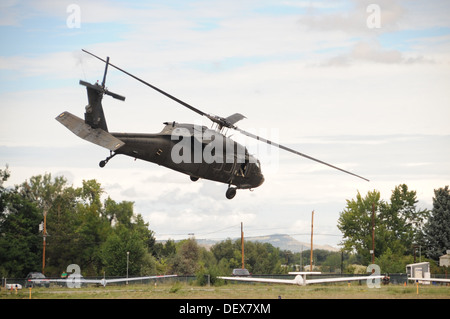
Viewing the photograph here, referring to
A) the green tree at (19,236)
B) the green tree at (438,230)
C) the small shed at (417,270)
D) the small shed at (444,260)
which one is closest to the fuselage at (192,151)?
the small shed at (417,270)

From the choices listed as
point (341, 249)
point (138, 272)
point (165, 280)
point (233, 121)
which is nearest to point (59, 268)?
point (138, 272)

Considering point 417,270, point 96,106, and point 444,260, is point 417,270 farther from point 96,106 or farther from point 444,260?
point 96,106

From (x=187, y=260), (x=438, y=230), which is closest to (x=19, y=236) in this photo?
(x=187, y=260)

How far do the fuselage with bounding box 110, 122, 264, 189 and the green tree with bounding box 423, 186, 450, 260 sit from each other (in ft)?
244

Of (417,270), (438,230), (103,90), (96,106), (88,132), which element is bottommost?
(417,270)

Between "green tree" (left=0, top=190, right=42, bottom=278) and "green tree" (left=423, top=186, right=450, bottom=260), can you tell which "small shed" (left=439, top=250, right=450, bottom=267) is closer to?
"green tree" (left=423, top=186, right=450, bottom=260)

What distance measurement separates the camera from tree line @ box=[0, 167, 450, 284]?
8869cm

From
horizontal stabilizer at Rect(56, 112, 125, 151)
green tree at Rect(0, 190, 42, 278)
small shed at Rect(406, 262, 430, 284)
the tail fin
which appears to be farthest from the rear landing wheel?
green tree at Rect(0, 190, 42, 278)

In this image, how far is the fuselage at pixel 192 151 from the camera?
124ft

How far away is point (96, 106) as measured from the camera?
37.8 m

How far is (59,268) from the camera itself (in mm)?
94188

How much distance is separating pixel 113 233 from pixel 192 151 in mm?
68066

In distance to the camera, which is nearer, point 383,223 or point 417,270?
point 417,270
